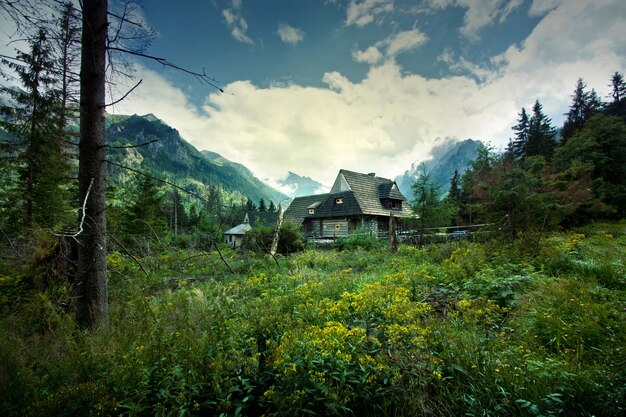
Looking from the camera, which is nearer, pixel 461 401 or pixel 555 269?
pixel 461 401

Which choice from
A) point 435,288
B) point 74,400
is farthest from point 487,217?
point 74,400

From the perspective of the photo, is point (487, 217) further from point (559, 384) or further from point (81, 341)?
point (81, 341)

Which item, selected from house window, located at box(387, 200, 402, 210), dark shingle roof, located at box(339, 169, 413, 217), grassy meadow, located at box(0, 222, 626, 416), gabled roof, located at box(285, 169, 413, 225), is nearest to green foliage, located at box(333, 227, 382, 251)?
gabled roof, located at box(285, 169, 413, 225)

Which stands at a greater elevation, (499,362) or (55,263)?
(55,263)

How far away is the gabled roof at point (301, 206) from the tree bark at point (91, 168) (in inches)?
1171

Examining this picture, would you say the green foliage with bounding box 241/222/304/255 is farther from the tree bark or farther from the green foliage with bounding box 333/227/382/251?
the tree bark

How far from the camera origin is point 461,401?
8.71 feet

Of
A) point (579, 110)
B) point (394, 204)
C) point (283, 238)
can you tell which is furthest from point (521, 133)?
point (283, 238)

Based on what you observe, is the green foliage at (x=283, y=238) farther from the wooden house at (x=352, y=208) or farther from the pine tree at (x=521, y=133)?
the pine tree at (x=521, y=133)

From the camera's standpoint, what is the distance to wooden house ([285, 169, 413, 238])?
96.8 feet

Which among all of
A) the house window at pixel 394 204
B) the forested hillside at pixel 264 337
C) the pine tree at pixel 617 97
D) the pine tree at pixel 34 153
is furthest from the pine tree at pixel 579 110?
the pine tree at pixel 34 153

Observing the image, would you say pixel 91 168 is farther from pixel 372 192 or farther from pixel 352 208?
pixel 372 192

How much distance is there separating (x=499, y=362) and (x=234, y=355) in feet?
9.83

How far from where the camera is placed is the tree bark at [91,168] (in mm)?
3486
